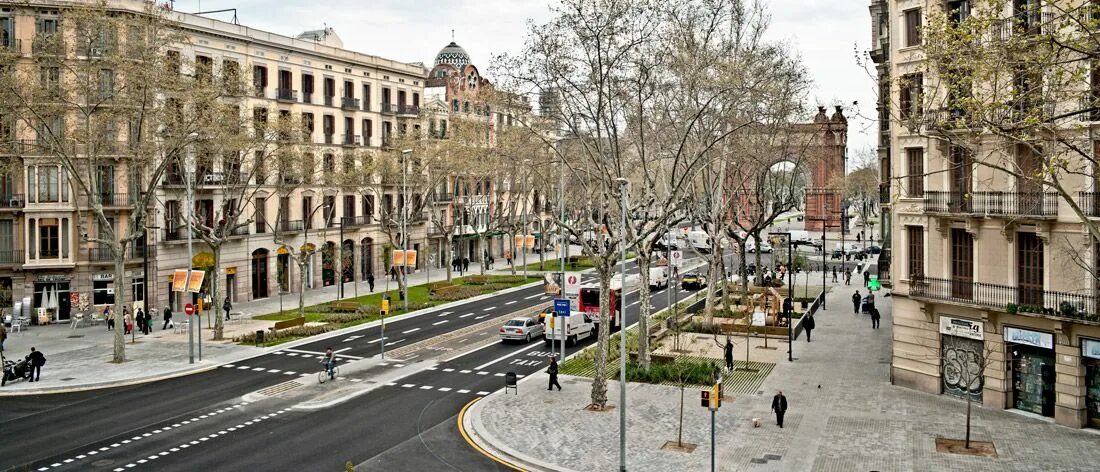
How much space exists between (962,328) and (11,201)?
48.1m

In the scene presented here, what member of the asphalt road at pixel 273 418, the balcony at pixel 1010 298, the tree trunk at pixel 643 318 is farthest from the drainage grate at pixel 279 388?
the balcony at pixel 1010 298

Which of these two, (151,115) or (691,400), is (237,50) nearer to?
(151,115)

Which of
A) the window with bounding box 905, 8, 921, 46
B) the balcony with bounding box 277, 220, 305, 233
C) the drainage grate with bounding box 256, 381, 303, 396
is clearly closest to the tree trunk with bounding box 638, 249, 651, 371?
the window with bounding box 905, 8, 921, 46

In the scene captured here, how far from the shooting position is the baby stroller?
31473mm

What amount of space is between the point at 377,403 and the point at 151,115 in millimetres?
19115

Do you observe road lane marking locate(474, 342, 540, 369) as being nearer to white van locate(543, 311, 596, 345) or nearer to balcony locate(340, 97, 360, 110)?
white van locate(543, 311, 596, 345)

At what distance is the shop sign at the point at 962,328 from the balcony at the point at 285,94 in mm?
47607

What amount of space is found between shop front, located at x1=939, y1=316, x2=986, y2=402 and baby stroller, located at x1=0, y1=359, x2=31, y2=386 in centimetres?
3379

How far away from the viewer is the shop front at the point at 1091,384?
24.2m

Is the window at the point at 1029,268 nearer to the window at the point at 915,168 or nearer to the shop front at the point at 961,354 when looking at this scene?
the shop front at the point at 961,354

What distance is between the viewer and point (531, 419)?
26312 mm

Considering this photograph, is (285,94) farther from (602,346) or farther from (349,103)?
(602,346)

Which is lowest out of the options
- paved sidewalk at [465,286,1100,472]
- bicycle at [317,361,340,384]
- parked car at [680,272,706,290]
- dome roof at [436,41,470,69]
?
paved sidewalk at [465,286,1100,472]

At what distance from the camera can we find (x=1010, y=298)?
25984 mm
